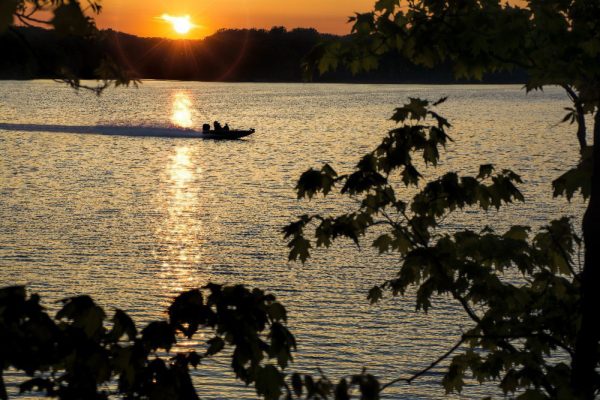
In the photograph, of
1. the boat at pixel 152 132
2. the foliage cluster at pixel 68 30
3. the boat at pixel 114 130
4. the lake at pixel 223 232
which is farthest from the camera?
the boat at pixel 114 130

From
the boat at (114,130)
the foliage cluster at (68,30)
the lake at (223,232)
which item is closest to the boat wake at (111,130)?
the boat at (114,130)

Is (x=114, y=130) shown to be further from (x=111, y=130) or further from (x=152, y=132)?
(x=152, y=132)

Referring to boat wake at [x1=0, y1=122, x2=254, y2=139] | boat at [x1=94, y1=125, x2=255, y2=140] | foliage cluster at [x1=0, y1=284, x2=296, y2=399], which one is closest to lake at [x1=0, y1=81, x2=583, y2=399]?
foliage cluster at [x1=0, y1=284, x2=296, y2=399]

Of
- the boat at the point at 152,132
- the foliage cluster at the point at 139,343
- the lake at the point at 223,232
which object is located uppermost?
the foliage cluster at the point at 139,343

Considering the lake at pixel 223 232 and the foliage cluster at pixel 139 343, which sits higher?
the foliage cluster at pixel 139 343

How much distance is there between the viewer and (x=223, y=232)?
165 feet

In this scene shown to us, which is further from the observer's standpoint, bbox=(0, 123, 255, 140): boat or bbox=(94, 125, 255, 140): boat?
bbox=(0, 123, 255, 140): boat

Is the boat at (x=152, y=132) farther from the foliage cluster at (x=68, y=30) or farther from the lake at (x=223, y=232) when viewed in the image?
the foliage cluster at (x=68, y=30)

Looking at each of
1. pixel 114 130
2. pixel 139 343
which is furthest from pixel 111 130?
pixel 139 343

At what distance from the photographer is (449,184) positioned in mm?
9711

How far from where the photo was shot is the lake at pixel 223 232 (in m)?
29.8

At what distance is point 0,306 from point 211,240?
4194cm

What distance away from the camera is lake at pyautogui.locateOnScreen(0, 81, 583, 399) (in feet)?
97.6

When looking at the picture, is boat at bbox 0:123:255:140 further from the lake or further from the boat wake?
the lake
